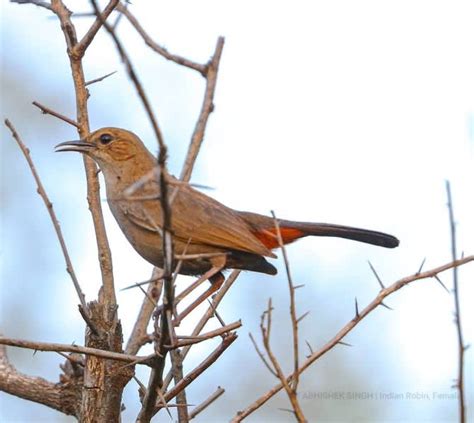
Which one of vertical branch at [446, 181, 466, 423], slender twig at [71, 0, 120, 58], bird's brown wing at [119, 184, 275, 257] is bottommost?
vertical branch at [446, 181, 466, 423]

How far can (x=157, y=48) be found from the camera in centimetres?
490

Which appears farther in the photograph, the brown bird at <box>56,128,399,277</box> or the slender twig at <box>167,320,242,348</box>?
the brown bird at <box>56,128,399,277</box>

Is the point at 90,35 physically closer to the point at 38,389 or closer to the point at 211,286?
the point at 211,286

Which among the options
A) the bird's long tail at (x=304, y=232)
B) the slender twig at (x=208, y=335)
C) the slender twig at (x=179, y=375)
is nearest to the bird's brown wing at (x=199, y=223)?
the bird's long tail at (x=304, y=232)

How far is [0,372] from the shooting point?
17.0ft

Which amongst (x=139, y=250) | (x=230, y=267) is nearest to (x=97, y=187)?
(x=139, y=250)

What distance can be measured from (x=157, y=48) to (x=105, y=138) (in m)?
1.00

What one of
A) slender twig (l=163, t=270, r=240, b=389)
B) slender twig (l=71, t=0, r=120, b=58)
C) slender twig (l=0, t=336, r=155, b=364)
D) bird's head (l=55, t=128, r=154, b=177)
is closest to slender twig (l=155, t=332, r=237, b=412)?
slender twig (l=0, t=336, r=155, b=364)

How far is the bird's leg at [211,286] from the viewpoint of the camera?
4551 millimetres

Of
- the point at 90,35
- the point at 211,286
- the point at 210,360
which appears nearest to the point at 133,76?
the point at 210,360

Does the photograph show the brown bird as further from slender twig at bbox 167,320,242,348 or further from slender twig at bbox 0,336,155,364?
slender twig at bbox 0,336,155,364

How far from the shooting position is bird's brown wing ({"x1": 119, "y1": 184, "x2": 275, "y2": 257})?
5.11 metres

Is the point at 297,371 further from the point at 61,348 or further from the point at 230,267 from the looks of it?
the point at 230,267

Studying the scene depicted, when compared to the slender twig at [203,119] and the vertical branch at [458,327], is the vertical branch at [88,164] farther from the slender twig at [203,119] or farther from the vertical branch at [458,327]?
the vertical branch at [458,327]
